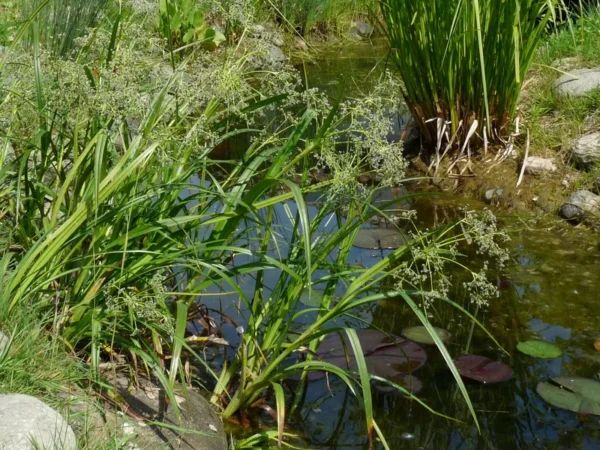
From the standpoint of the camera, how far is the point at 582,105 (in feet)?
18.9

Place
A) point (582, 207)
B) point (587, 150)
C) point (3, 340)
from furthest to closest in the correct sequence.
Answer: point (587, 150)
point (582, 207)
point (3, 340)

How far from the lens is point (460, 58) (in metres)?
5.51

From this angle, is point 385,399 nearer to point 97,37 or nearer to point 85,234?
point 85,234

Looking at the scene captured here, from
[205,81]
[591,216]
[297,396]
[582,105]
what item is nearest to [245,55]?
[205,81]

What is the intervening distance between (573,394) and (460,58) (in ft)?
9.00

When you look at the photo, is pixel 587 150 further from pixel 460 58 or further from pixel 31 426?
pixel 31 426

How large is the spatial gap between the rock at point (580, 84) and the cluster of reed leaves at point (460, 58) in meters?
0.46

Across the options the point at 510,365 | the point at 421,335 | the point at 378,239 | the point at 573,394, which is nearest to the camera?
the point at 573,394

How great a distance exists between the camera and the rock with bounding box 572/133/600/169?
544 centimetres

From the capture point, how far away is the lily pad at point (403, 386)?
10.9 feet

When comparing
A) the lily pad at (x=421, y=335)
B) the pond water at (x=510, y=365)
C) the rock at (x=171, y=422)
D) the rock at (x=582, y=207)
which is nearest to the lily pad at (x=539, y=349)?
the pond water at (x=510, y=365)

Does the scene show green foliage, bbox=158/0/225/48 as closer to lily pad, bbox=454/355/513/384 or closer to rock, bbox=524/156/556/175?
rock, bbox=524/156/556/175

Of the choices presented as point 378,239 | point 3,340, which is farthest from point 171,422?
point 378,239

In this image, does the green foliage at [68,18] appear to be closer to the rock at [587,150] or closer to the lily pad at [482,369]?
the rock at [587,150]
